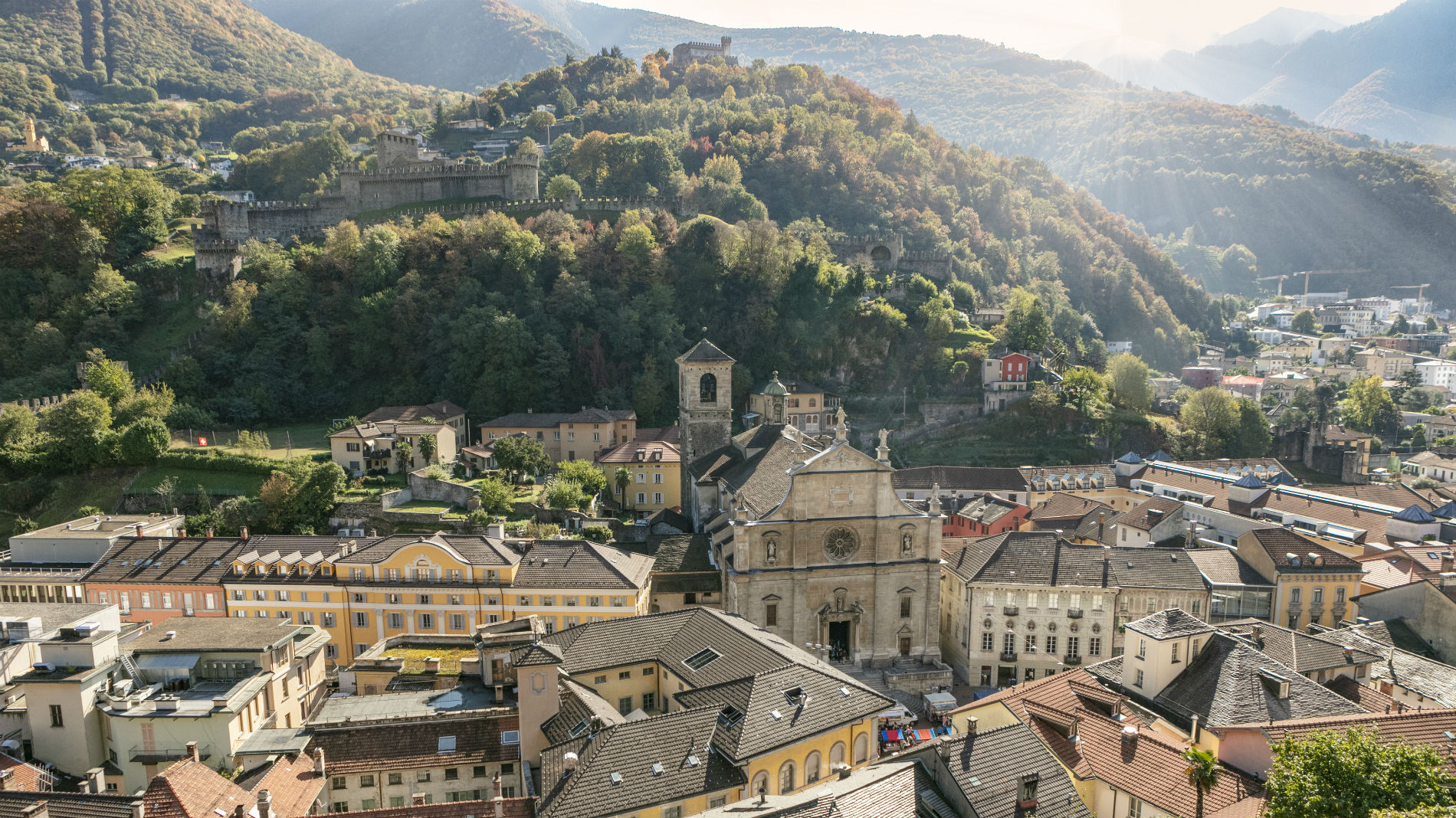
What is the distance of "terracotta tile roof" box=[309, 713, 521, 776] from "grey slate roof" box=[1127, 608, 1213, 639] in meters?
Result: 20.0

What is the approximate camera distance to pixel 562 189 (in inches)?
3497

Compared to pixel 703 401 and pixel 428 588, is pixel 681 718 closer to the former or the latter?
pixel 428 588

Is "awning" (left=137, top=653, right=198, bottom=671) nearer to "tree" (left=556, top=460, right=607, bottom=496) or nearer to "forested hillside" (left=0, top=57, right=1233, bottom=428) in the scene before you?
"tree" (left=556, top=460, right=607, bottom=496)

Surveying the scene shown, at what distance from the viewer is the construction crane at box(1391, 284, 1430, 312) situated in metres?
161

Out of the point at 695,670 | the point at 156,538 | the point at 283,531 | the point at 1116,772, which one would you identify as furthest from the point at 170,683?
the point at 1116,772

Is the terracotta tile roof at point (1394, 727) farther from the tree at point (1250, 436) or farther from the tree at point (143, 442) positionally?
the tree at point (1250, 436)

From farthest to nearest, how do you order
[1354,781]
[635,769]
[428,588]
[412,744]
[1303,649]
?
[428,588], [1303,649], [412,744], [635,769], [1354,781]

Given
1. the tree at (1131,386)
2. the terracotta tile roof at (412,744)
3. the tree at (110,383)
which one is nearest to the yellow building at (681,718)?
the terracotta tile roof at (412,744)

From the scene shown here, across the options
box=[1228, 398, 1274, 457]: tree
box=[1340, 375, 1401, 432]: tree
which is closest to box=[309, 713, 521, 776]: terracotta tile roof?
box=[1228, 398, 1274, 457]: tree

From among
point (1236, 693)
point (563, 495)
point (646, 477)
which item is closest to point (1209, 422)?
point (646, 477)

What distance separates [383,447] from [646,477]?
17.3 m

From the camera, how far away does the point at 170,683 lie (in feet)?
88.8

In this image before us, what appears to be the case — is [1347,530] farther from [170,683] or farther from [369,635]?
[170,683]

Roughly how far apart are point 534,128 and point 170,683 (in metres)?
104
